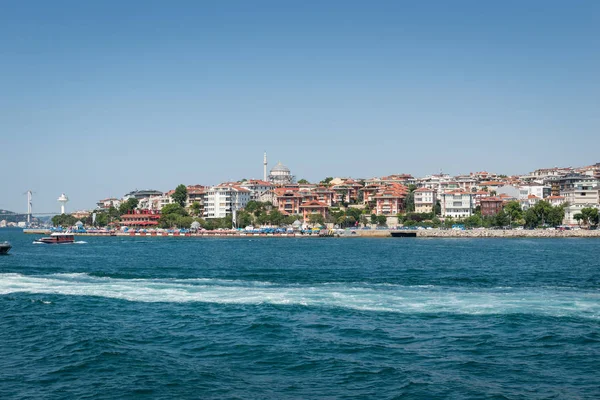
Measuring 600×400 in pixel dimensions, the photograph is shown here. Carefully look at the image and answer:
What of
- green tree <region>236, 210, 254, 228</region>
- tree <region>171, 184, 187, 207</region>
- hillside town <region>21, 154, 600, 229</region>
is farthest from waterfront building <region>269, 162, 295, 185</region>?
green tree <region>236, 210, 254, 228</region>

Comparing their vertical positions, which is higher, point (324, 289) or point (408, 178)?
point (408, 178)

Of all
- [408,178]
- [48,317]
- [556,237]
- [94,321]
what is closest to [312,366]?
[94,321]

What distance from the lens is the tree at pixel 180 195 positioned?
100250 millimetres

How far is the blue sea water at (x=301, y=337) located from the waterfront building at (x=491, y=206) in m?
57.5

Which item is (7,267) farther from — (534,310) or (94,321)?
(534,310)

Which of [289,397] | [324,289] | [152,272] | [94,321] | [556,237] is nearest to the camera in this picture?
[289,397]

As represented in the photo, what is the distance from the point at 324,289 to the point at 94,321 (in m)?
7.34

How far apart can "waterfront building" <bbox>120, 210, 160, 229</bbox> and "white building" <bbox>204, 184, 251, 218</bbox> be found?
7467mm

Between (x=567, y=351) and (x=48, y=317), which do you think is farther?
(x=48, y=317)

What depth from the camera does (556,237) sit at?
65.3 m

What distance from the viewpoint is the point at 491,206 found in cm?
8206

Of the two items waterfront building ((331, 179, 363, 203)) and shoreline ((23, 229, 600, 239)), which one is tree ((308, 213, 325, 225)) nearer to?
shoreline ((23, 229, 600, 239))

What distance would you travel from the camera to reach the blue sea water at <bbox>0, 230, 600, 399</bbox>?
11.2 metres

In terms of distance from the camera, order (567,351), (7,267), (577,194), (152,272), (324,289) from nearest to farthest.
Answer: (567,351), (324,289), (152,272), (7,267), (577,194)
